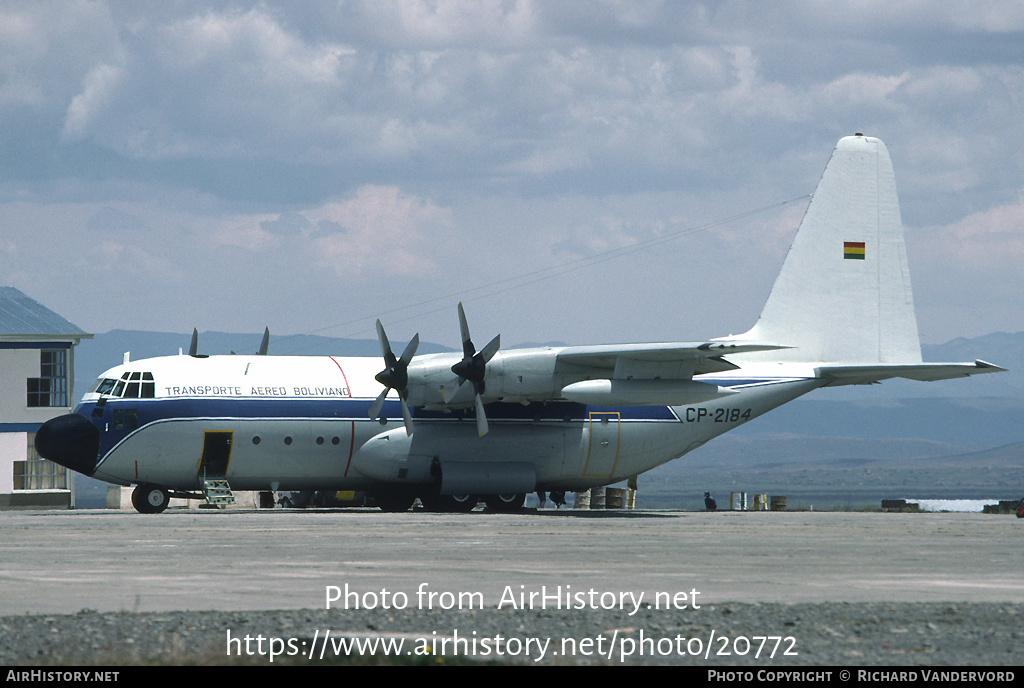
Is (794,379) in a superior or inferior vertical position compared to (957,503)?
superior

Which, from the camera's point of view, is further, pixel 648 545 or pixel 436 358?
pixel 436 358

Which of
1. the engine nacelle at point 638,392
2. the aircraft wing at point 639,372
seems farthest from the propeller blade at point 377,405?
the engine nacelle at point 638,392

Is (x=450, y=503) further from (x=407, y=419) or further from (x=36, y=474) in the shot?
(x=36, y=474)

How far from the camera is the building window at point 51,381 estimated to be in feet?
174

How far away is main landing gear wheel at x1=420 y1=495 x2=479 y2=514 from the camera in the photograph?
37250mm

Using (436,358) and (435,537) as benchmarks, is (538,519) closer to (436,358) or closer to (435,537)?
(436,358)

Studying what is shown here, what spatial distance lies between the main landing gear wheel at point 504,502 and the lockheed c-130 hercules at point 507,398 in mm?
95

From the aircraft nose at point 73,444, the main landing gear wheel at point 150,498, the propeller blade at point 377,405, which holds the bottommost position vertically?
the main landing gear wheel at point 150,498

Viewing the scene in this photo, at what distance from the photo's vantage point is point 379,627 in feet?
38.8

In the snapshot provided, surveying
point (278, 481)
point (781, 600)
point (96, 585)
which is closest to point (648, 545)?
point (781, 600)

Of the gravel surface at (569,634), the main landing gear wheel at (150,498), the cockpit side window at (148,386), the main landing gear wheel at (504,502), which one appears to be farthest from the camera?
the main landing gear wheel at (504,502)

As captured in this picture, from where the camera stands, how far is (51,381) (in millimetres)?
53562

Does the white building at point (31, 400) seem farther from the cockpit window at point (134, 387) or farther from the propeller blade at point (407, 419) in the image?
the propeller blade at point (407, 419)

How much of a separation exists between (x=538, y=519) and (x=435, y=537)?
8756 mm
